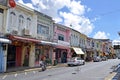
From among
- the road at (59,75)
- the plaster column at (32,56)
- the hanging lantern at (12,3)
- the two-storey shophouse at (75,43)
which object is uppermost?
the hanging lantern at (12,3)

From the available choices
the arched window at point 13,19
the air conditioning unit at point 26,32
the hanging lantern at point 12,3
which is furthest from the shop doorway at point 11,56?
the hanging lantern at point 12,3

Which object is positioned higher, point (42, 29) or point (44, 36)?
point (42, 29)

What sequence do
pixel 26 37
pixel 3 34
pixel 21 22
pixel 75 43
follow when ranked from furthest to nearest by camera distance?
pixel 75 43, pixel 21 22, pixel 26 37, pixel 3 34

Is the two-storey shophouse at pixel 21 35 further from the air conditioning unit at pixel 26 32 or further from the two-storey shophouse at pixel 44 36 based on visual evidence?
the two-storey shophouse at pixel 44 36

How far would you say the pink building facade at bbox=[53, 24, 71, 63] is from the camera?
4078 centimetres

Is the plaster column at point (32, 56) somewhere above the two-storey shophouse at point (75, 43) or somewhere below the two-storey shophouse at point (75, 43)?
below

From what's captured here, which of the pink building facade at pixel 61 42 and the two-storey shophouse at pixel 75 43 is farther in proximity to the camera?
the two-storey shophouse at pixel 75 43

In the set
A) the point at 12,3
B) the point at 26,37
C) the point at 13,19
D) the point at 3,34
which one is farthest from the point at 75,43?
the point at 3,34

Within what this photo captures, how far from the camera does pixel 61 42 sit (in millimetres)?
42719

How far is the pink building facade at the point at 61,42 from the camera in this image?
40.8 metres

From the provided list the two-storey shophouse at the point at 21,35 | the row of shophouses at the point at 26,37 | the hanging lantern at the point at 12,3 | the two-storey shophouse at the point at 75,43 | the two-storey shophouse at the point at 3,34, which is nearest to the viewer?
the two-storey shophouse at the point at 3,34

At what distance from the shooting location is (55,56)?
1634 inches

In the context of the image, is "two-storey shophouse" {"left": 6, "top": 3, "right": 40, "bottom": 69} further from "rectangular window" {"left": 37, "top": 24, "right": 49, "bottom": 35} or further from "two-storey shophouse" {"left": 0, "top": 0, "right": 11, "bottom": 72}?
"rectangular window" {"left": 37, "top": 24, "right": 49, "bottom": 35}

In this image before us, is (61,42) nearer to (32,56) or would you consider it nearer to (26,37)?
(32,56)
